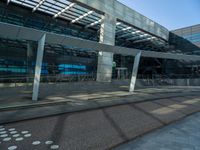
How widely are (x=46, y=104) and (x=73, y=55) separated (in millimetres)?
21559

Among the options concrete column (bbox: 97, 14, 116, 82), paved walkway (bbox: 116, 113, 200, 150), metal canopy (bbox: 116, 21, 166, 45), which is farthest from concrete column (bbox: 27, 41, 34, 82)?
paved walkway (bbox: 116, 113, 200, 150)

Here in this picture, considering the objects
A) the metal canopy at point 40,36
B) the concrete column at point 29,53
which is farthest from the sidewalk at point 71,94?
the concrete column at point 29,53

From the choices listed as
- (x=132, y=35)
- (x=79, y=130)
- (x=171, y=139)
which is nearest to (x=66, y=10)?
(x=132, y=35)

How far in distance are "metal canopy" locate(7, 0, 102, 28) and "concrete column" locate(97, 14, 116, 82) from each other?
145 centimetres

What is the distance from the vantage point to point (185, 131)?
20.1 ft

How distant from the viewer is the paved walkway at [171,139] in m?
4.73

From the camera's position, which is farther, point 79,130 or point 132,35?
point 132,35

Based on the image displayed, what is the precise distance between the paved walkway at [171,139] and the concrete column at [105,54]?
1571 cm

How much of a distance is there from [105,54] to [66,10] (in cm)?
699

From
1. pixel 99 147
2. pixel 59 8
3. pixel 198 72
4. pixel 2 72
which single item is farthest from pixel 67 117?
pixel 198 72

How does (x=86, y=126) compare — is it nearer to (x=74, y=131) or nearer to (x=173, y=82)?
(x=74, y=131)

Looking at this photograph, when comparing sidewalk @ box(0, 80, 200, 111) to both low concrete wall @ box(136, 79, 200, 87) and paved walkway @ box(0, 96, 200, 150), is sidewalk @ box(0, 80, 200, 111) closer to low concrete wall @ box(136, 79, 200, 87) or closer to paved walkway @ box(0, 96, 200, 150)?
paved walkway @ box(0, 96, 200, 150)

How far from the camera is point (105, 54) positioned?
22.4 meters

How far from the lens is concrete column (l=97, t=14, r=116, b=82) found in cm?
2202
